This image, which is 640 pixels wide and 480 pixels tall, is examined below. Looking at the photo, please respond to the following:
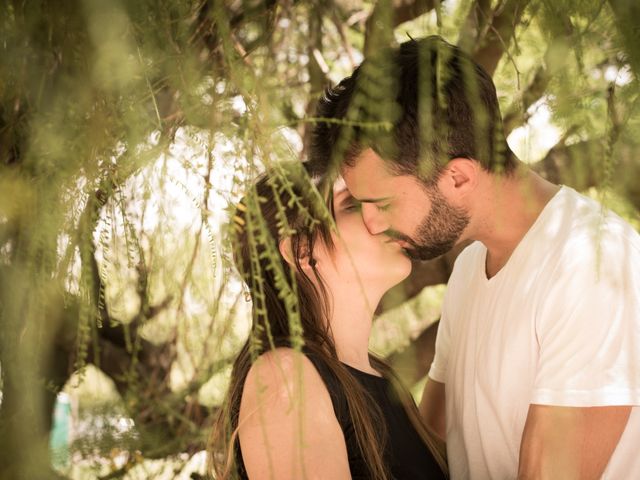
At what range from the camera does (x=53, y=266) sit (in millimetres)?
891

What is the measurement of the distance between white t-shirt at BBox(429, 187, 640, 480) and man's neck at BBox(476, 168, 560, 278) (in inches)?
1.3

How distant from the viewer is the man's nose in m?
1.51

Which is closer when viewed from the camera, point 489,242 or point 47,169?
point 47,169

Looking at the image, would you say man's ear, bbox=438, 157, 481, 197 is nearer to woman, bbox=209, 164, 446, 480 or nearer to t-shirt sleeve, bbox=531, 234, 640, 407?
woman, bbox=209, 164, 446, 480

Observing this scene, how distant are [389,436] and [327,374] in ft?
0.73

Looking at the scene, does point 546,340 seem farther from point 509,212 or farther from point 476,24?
point 476,24

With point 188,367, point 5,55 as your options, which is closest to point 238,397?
point 5,55

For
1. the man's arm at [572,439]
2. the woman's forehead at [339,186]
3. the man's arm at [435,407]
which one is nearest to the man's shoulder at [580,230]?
the man's arm at [572,439]

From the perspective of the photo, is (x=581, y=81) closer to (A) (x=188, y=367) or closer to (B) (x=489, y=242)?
(B) (x=489, y=242)

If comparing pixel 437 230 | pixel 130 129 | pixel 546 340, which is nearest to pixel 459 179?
pixel 437 230

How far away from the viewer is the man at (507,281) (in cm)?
134

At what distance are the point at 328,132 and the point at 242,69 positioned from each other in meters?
0.61

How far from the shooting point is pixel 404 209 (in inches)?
61.6

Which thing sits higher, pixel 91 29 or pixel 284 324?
pixel 91 29
